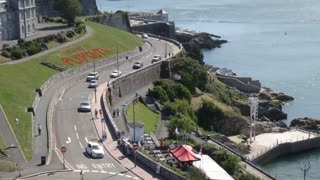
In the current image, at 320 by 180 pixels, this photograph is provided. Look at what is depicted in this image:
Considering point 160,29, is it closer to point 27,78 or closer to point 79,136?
point 27,78

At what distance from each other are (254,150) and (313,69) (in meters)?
63.5

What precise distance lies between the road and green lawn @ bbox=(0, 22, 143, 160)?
8.74 ft

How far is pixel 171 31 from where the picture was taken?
13750 cm

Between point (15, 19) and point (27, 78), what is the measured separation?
18.9 metres

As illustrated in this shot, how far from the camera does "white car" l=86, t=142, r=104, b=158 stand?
42.9 meters

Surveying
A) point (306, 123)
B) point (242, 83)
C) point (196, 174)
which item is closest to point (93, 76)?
point (306, 123)

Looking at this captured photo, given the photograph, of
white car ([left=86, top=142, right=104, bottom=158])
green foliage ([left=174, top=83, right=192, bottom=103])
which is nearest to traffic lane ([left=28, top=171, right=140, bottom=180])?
white car ([left=86, top=142, right=104, bottom=158])

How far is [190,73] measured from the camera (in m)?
83.1

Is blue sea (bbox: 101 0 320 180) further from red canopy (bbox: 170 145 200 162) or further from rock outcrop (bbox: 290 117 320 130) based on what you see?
red canopy (bbox: 170 145 200 162)

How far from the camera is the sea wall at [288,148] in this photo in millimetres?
66600

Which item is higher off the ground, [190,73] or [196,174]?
[196,174]

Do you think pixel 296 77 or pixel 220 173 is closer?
pixel 220 173

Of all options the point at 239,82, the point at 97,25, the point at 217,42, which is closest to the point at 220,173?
the point at 239,82

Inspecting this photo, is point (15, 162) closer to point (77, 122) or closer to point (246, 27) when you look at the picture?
point (77, 122)
